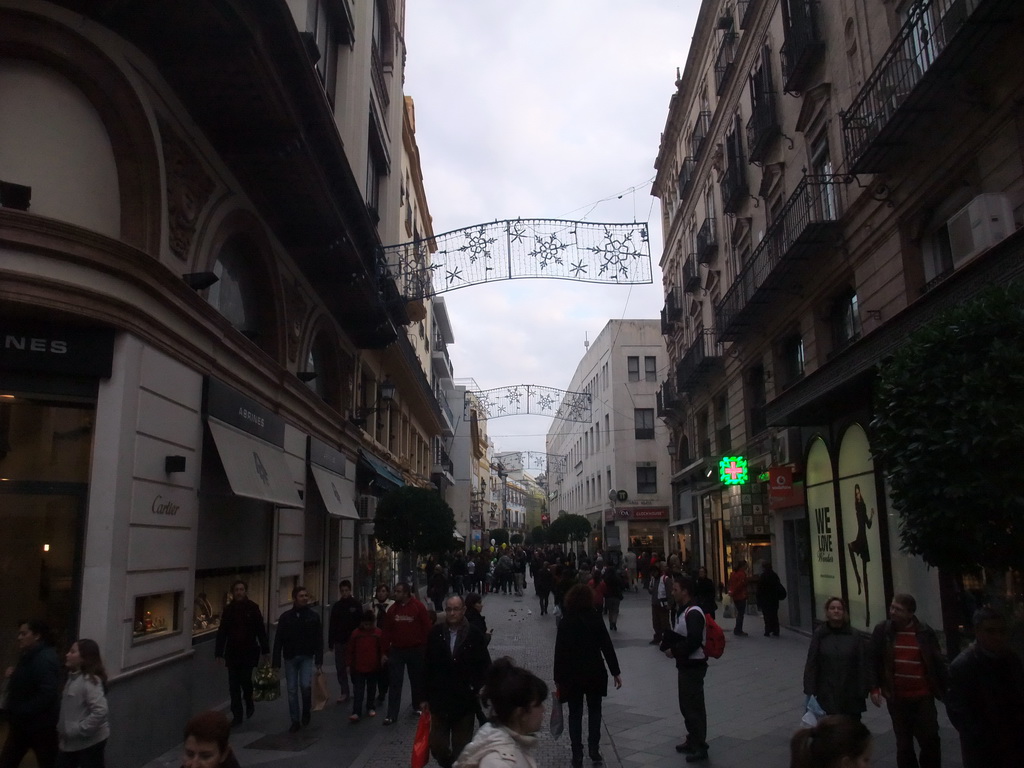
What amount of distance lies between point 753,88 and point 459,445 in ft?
136

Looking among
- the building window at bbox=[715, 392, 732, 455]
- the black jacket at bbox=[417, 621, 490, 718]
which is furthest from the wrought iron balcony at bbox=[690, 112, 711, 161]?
the black jacket at bbox=[417, 621, 490, 718]

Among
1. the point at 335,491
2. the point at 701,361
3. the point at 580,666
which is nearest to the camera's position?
the point at 580,666

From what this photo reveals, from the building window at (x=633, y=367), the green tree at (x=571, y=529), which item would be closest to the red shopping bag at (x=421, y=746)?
the green tree at (x=571, y=529)

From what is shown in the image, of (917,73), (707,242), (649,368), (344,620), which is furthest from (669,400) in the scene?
(344,620)

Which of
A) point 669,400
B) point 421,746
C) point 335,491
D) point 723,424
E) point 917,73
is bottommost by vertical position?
point 421,746

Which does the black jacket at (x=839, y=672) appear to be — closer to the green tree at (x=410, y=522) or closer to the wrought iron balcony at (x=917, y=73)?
the wrought iron balcony at (x=917, y=73)

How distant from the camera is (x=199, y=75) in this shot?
9.73 m

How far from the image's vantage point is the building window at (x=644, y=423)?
1993 inches

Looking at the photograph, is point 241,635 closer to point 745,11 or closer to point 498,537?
point 745,11

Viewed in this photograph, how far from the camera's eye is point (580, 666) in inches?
315

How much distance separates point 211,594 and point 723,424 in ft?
63.5

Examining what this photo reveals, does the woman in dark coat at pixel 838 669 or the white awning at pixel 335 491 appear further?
the white awning at pixel 335 491

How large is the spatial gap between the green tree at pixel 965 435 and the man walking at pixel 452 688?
3.78m

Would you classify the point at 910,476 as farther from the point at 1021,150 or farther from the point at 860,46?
the point at 860,46
